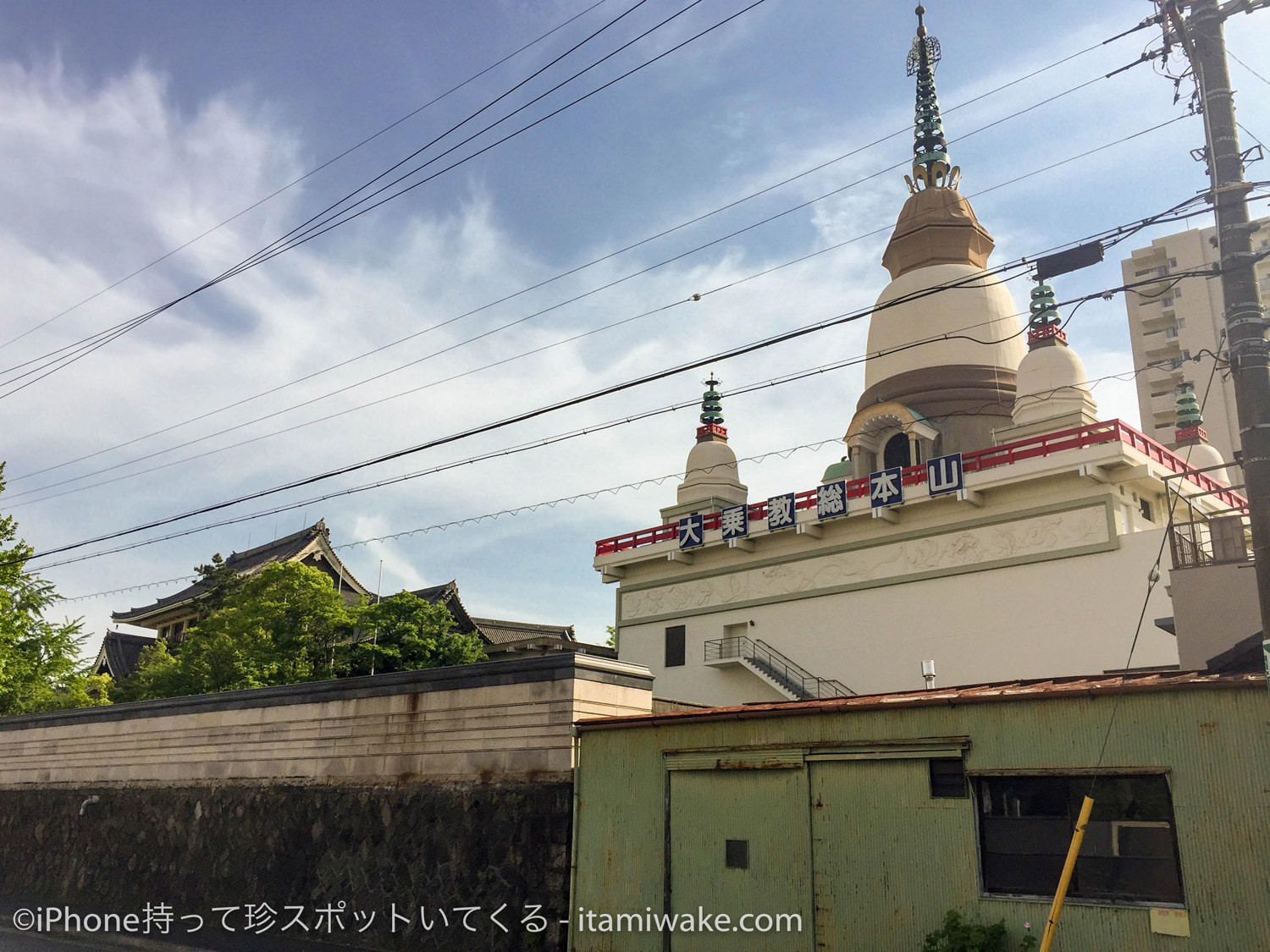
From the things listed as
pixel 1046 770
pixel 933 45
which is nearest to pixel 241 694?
pixel 1046 770

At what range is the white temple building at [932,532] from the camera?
24.9m

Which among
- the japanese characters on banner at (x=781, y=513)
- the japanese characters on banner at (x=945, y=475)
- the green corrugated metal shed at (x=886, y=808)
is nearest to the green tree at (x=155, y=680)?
the japanese characters on banner at (x=781, y=513)

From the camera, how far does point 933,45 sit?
137ft

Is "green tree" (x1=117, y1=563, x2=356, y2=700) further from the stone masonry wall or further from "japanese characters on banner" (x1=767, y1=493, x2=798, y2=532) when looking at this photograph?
"japanese characters on banner" (x1=767, y1=493, x2=798, y2=532)

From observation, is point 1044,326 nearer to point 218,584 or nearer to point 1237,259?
point 1237,259

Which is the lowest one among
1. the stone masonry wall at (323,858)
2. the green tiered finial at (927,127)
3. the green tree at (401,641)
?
the stone masonry wall at (323,858)

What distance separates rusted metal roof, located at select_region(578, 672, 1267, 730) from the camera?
33.1 feet

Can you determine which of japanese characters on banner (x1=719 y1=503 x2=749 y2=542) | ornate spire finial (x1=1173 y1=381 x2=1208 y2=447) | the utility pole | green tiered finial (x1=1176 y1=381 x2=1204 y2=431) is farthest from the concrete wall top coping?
green tiered finial (x1=1176 y1=381 x2=1204 y2=431)

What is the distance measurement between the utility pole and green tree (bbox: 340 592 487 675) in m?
28.4

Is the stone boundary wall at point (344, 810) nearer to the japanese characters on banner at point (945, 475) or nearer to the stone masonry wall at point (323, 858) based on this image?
the stone masonry wall at point (323, 858)

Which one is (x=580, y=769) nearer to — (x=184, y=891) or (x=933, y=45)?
(x=184, y=891)

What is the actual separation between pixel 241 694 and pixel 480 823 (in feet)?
24.3

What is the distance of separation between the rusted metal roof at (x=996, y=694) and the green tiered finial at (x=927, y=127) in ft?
98.2

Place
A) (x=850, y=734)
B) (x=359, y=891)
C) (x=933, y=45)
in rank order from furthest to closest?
(x=933, y=45) → (x=359, y=891) → (x=850, y=734)
